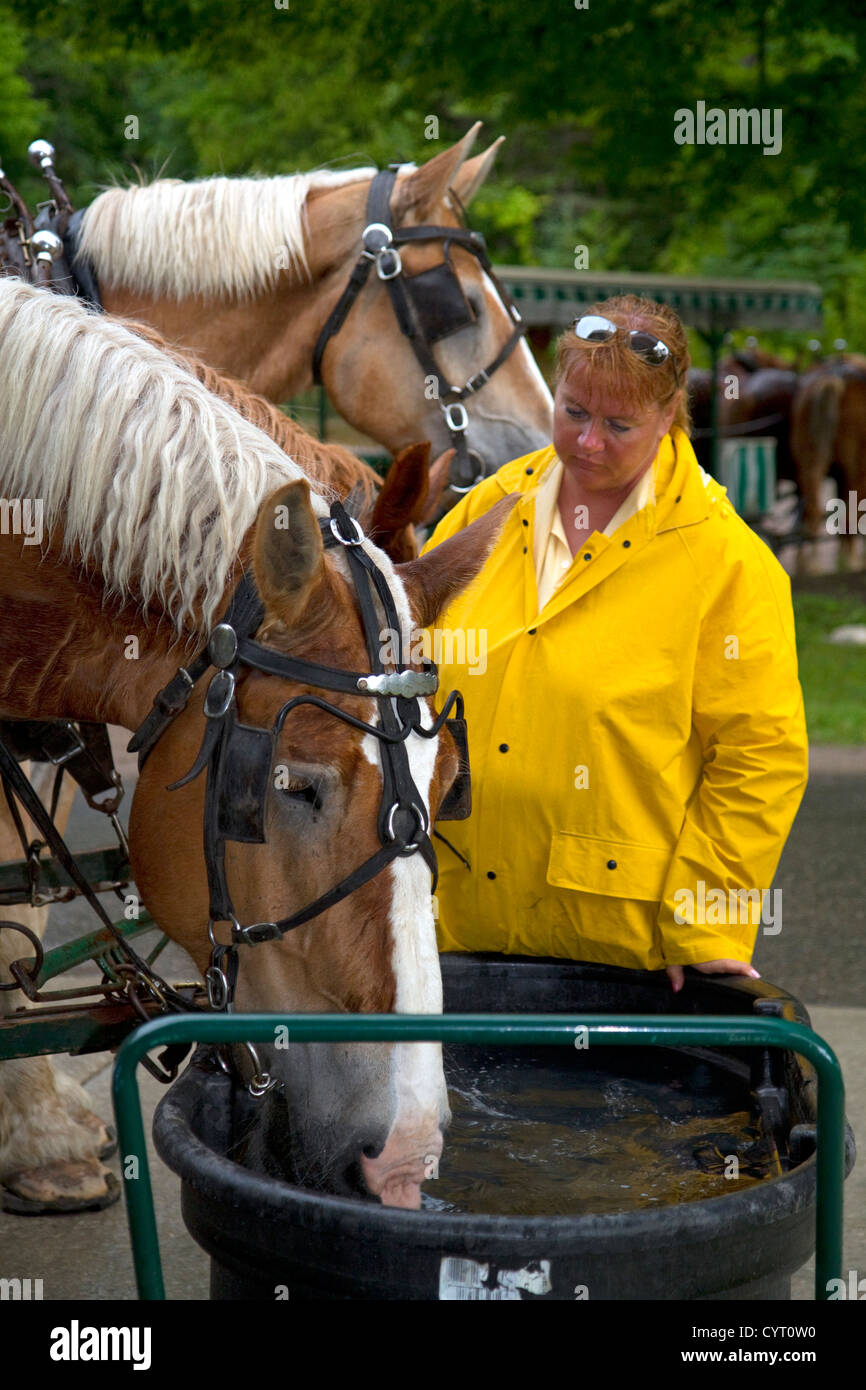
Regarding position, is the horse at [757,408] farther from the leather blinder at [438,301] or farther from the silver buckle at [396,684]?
the silver buckle at [396,684]

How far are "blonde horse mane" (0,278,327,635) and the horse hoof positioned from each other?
1.86 meters

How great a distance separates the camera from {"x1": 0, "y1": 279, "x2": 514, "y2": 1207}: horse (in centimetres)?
192

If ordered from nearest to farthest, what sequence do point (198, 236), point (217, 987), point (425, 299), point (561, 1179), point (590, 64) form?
point (217, 987), point (561, 1179), point (198, 236), point (425, 299), point (590, 64)

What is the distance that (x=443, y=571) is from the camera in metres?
2.11

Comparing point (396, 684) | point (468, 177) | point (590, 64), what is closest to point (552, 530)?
point (396, 684)

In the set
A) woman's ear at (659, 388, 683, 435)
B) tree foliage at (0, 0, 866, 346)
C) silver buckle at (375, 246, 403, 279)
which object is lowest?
woman's ear at (659, 388, 683, 435)

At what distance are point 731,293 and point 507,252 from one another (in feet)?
24.0

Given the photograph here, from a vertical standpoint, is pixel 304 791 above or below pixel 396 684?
below

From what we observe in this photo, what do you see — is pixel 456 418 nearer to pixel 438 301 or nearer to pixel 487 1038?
pixel 438 301

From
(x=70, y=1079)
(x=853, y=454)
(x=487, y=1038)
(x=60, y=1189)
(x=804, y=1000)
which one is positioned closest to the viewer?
(x=487, y=1038)

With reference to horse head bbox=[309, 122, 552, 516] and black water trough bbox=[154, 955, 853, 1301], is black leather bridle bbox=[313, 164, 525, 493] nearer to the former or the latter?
horse head bbox=[309, 122, 552, 516]

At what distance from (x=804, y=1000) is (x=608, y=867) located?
2360 millimetres

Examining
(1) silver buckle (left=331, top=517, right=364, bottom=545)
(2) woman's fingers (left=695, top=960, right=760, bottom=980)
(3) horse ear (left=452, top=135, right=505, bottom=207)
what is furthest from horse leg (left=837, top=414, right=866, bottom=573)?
(1) silver buckle (left=331, top=517, right=364, bottom=545)

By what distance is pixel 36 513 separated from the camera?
2.13 meters
